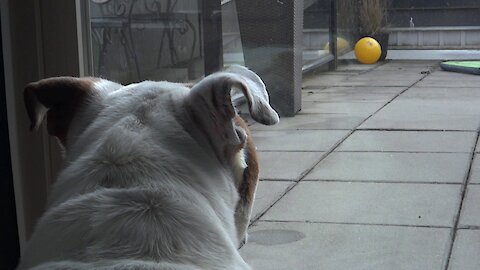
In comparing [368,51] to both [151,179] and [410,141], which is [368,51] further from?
[151,179]

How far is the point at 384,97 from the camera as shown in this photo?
4523mm

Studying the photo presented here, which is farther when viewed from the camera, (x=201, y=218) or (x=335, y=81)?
(x=335, y=81)

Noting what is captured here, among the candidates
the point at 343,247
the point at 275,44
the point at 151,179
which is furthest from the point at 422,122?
the point at 151,179

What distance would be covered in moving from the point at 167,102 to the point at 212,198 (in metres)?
0.16

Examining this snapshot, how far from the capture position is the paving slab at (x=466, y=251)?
2342 millimetres

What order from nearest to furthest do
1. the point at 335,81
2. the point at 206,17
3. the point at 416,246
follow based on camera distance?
the point at 416,246 → the point at 206,17 → the point at 335,81

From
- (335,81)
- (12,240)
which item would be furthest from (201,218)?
(335,81)

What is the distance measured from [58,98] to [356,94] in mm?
3380

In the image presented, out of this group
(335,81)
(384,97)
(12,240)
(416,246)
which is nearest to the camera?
(12,240)

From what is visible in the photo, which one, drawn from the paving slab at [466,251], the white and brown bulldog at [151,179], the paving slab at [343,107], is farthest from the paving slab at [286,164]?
the white and brown bulldog at [151,179]

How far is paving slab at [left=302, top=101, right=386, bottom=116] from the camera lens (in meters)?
4.30

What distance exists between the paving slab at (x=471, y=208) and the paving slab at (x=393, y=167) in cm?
12

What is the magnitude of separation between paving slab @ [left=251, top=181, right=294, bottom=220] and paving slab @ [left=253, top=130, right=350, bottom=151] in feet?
1.04

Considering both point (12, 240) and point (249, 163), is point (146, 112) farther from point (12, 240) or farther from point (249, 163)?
point (12, 240)
